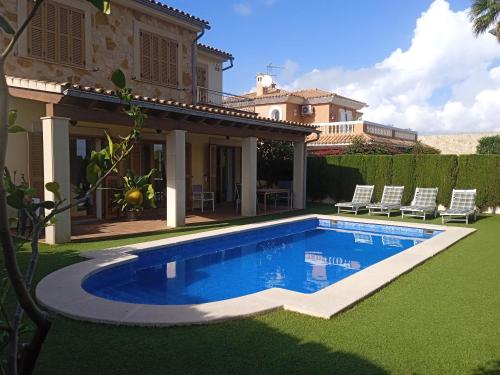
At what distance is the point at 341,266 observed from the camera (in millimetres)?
11234

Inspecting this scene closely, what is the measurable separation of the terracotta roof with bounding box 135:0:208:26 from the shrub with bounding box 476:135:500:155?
24002 mm

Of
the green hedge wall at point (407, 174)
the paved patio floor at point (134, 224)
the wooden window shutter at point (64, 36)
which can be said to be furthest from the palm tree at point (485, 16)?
the wooden window shutter at point (64, 36)

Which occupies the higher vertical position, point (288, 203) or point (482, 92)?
point (482, 92)

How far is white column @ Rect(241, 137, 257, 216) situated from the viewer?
1759 centimetres

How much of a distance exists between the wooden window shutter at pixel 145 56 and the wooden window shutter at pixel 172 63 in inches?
41.2

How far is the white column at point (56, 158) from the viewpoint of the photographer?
10664 mm

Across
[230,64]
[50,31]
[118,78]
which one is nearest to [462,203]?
[230,64]

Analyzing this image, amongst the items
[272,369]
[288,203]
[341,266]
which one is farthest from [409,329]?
[288,203]

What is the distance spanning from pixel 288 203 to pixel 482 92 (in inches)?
1110

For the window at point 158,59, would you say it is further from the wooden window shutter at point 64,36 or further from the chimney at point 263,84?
the chimney at point 263,84

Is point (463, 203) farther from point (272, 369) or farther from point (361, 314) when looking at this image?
point (272, 369)

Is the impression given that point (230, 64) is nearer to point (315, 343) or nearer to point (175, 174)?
point (175, 174)

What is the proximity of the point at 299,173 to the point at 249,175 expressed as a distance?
12.6 ft

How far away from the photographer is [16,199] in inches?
73.8
